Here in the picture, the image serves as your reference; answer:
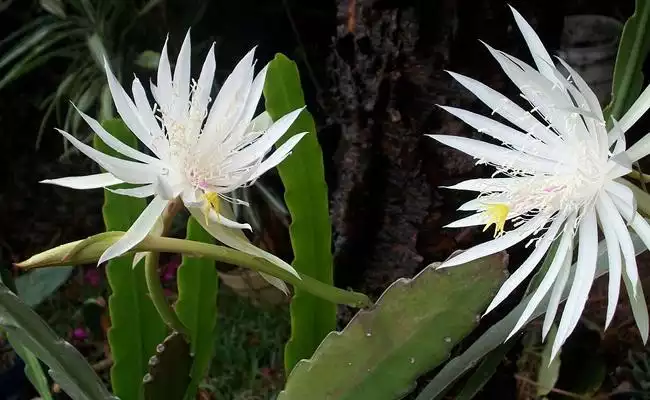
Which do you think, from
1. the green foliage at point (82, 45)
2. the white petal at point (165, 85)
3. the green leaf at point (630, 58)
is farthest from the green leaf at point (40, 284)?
the green leaf at point (630, 58)

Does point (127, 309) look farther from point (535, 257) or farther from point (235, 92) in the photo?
point (535, 257)

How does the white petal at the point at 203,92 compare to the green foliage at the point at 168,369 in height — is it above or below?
above

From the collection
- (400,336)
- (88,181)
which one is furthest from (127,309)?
(400,336)

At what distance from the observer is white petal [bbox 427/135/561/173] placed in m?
0.43

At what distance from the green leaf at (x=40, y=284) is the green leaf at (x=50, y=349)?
359 mm

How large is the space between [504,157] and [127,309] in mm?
399

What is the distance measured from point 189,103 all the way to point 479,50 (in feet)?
0.99

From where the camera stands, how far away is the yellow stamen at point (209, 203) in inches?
18.3

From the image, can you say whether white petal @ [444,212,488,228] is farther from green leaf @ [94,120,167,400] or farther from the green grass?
the green grass

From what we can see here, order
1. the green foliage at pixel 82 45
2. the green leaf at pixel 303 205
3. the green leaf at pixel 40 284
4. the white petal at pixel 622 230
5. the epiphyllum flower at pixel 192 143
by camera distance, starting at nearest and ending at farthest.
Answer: the white petal at pixel 622 230 < the epiphyllum flower at pixel 192 143 < the green leaf at pixel 303 205 < the green leaf at pixel 40 284 < the green foliage at pixel 82 45

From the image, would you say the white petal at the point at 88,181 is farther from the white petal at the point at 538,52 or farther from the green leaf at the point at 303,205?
the white petal at the point at 538,52

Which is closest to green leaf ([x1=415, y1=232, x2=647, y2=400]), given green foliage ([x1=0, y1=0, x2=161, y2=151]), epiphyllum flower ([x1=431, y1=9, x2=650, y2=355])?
epiphyllum flower ([x1=431, y1=9, x2=650, y2=355])

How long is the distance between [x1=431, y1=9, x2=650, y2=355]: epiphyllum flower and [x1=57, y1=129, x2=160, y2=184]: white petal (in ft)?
0.71

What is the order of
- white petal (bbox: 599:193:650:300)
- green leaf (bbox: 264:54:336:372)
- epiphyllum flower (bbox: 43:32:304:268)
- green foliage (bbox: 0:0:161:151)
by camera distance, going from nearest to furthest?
white petal (bbox: 599:193:650:300) → epiphyllum flower (bbox: 43:32:304:268) → green leaf (bbox: 264:54:336:372) → green foliage (bbox: 0:0:161:151)
